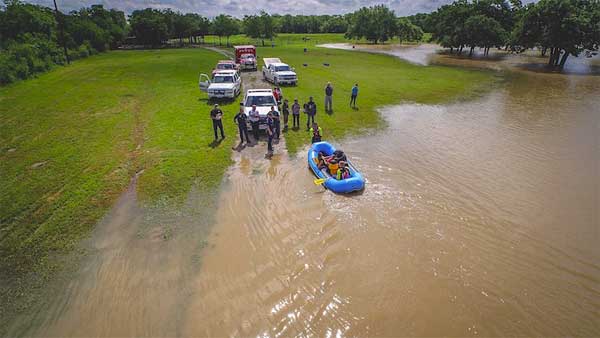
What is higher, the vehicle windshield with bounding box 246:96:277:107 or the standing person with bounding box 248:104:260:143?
the vehicle windshield with bounding box 246:96:277:107

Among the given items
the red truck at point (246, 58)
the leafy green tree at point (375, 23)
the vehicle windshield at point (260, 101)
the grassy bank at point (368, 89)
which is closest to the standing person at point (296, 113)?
the grassy bank at point (368, 89)

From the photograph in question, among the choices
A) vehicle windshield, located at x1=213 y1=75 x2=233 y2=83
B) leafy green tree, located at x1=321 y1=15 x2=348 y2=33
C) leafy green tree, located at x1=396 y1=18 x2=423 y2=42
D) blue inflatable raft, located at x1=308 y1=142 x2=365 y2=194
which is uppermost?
leafy green tree, located at x1=321 y1=15 x2=348 y2=33

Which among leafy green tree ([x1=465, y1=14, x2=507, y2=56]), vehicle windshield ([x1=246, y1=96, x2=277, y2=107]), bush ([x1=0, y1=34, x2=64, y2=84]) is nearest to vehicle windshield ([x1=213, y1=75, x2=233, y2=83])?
vehicle windshield ([x1=246, y1=96, x2=277, y2=107])

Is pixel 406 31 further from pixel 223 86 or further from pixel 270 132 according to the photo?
pixel 270 132

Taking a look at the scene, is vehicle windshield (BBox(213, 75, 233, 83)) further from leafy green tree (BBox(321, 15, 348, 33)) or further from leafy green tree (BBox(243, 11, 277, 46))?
leafy green tree (BBox(321, 15, 348, 33))

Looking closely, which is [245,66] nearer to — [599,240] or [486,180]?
[486,180]

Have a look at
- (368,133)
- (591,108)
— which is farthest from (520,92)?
(368,133)
